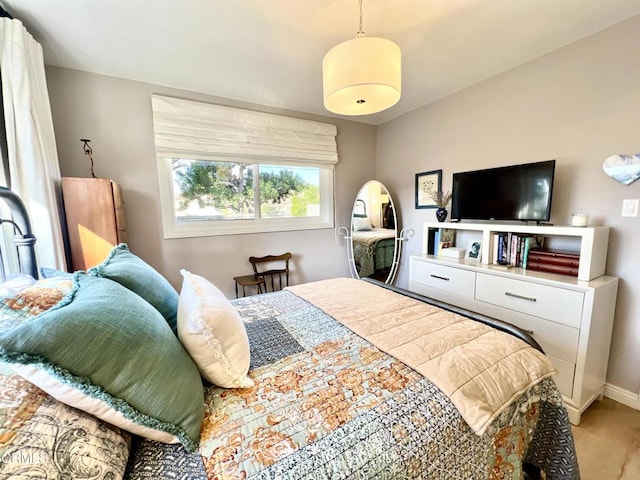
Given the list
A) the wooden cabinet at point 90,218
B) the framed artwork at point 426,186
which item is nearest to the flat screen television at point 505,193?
the framed artwork at point 426,186

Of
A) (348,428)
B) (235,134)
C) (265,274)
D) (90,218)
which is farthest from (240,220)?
(348,428)

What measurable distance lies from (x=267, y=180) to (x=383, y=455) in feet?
8.84

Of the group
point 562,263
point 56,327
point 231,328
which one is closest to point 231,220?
point 231,328

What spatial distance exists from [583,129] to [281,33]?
2162mm

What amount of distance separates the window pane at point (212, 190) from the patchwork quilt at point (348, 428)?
187 centimetres

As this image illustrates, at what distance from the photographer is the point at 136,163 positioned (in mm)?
2322

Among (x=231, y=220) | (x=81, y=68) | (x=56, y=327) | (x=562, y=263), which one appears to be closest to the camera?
(x=56, y=327)

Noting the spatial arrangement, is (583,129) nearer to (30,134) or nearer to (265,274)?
(265,274)

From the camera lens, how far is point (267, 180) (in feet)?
9.75

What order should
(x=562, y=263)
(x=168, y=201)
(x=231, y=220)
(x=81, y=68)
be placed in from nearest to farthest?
(x=562, y=263) → (x=81, y=68) → (x=168, y=201) → (x=231, y=220)

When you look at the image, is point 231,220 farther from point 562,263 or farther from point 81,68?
point 562,263

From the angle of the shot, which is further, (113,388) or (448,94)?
(448,94)

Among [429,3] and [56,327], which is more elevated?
[429,3]

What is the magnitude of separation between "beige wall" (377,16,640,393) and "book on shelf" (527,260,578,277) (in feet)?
0.93
